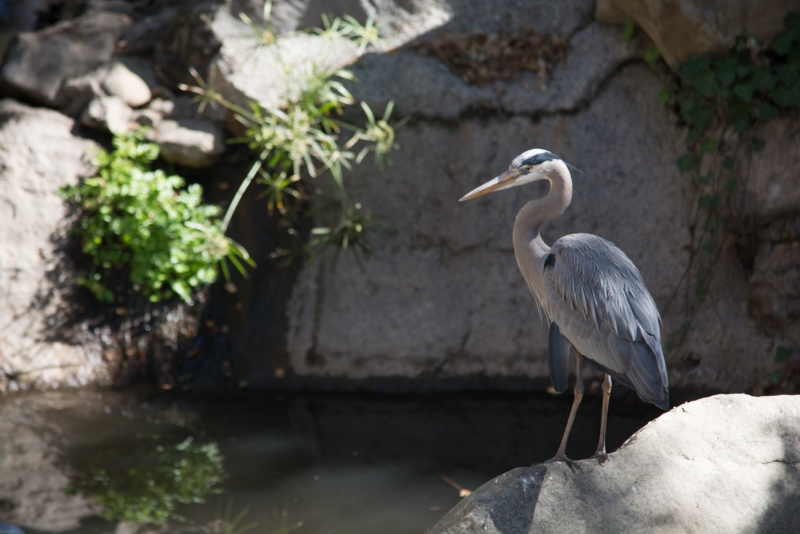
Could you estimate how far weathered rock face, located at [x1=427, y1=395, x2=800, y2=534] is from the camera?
2301 millimetres

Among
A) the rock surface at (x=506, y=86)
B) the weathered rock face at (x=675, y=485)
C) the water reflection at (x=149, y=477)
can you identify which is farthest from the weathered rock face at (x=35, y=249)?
the weathered rock face at (x=675, y=485)

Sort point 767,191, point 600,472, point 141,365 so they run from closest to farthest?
point 600,472 → point 767,191 → point 141,365

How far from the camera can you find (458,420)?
438cm

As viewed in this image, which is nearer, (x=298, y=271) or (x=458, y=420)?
(x=458, y=420)

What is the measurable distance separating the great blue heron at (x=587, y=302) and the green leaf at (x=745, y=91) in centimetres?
193

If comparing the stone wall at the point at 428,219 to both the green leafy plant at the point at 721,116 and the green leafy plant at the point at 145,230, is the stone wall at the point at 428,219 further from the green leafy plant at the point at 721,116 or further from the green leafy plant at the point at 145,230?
the green leafy plant at the point at 145,230

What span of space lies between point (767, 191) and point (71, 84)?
4707mm

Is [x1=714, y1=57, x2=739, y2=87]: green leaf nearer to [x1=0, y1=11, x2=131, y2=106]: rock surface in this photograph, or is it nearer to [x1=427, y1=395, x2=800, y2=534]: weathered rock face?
[x1=427, y1=395, x2=800, y2=534]: weathered rock face

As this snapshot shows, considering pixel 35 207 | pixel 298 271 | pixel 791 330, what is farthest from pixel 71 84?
pixel 791 330

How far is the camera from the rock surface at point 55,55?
512cm

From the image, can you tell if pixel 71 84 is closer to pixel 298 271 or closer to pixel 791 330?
pixel 298 271

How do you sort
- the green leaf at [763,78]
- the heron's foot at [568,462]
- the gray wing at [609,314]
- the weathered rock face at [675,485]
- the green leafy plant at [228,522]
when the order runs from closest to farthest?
the weathered rock face at [675,485], the heron's foot at [568,462], the gray wing at [609,314], the green leafy plant at [228,522], the green leaf at [763,78]

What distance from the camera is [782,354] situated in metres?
4.03

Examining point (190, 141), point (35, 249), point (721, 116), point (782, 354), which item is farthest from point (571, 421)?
point (35, 249)
